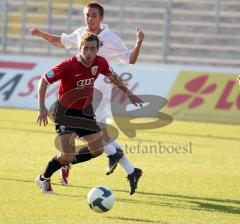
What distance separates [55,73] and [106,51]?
155cm

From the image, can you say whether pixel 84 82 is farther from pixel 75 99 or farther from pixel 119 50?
pixel 119 50

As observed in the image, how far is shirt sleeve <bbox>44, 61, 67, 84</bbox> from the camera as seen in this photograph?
968cm

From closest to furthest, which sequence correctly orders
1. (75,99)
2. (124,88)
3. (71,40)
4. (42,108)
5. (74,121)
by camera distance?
1. (42,108)
2. (74,121)
3. (75,99)
4. (124,88)
5. (71,40)

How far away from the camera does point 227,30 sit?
2716cm

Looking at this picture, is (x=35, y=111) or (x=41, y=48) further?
(x=41, y=48)

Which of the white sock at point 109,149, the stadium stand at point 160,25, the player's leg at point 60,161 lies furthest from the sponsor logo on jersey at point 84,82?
the stadium stand at point 160,25

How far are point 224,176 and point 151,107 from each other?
8.43 meters

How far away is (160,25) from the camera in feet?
92.7

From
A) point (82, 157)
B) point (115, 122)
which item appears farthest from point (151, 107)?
point (82, 157)

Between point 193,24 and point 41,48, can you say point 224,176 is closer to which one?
point 193,24

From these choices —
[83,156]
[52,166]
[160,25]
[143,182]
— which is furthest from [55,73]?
[160,25]

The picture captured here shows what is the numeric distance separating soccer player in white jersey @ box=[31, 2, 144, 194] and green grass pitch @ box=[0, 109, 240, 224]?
0.86 feet

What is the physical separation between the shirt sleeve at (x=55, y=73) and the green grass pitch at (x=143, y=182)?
1.34 meters

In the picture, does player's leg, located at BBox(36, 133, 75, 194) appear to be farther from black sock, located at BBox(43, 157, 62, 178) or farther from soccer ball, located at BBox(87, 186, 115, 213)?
soccer ball, located at BBox(87, 186, 115, 213)
